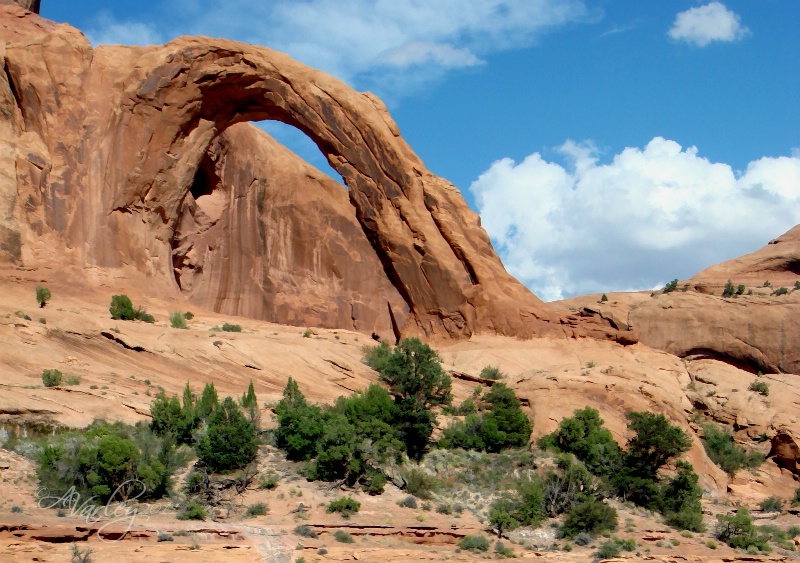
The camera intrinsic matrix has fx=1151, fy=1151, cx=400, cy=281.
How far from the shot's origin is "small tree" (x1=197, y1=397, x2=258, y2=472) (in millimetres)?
25656

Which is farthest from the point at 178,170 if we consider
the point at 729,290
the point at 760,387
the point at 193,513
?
the point at 729,290

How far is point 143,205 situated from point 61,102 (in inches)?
164

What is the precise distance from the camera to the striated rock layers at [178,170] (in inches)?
1422

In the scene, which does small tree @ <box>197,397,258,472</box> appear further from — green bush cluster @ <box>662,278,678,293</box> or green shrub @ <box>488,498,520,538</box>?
green bush cluster @ <box>662,278,678,293</box>

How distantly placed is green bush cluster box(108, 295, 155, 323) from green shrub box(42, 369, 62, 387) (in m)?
5.26

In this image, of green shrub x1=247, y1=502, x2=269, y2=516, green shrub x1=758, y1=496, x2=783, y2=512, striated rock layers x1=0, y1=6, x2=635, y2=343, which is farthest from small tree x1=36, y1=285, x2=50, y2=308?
green shrub x1=758, y1=496, x2=783, y2=512

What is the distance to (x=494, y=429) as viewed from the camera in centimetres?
3011

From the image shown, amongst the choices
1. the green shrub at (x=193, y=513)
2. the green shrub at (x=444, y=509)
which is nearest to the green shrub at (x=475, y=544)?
the green shrub at (x=444, y=509)

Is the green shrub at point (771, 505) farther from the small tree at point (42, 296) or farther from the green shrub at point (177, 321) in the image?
the small tree at point (42, 296)

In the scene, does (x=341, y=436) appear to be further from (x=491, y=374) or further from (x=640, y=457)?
(x=491, y=374)

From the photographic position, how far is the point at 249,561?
21.5 m

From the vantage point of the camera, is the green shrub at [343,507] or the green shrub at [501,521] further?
the green shrub at [501,521]

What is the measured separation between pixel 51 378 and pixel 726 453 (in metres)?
19.7

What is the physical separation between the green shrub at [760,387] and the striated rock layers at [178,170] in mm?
4351
